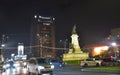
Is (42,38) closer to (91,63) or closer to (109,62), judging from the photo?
(91,63)

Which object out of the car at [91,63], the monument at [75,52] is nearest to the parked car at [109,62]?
the car at [91,63]

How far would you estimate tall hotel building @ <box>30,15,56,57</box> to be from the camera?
161 meters

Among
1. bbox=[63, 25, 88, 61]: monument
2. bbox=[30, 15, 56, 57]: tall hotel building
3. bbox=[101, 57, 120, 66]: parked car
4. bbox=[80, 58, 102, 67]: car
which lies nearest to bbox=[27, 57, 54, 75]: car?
bbox=[80, 58, 102, 67]: car

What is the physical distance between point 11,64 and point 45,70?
79.5 ft

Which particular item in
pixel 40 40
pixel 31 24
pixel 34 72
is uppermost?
pixel 31 24

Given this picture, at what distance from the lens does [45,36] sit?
167m

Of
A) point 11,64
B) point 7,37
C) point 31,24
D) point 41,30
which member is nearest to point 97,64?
point 11,64

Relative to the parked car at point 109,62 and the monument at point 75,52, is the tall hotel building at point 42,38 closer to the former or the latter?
the monument at point 75,52

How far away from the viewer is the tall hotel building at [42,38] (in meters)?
161

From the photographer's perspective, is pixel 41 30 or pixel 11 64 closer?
pixel 11 64

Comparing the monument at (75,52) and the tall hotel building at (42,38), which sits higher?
the tall hotel building at (42,38)

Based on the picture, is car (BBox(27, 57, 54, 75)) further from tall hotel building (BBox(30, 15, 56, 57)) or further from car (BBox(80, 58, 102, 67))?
tall hotel building (BBox(30, 15, 56, 57))

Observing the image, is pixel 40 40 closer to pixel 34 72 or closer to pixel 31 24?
pixel 31 24

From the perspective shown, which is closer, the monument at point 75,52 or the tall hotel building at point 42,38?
the monument at point 75,52
